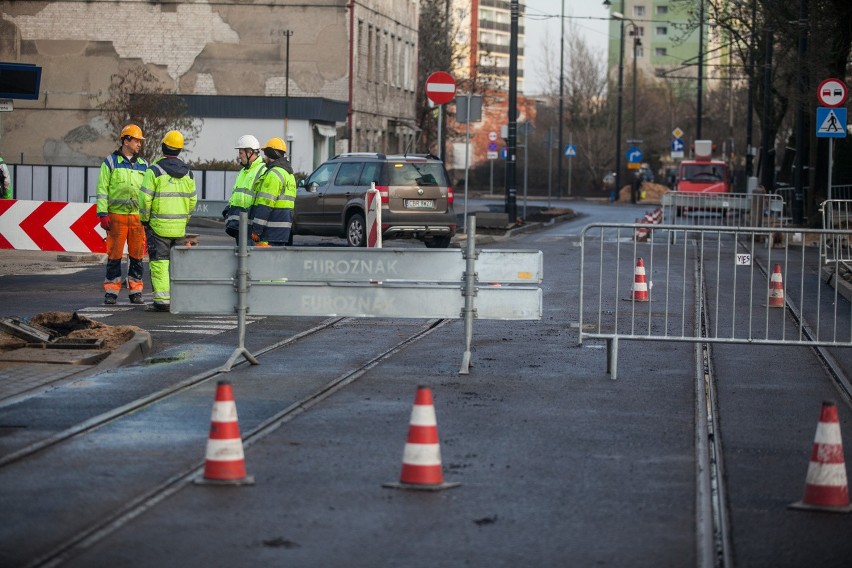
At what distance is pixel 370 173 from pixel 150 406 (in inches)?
727

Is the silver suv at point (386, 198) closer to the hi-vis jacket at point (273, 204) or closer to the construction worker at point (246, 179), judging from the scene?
the construction worker at point (246, 179)

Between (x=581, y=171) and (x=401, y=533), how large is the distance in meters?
81.3

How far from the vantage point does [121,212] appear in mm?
17328

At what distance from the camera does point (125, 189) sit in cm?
1725

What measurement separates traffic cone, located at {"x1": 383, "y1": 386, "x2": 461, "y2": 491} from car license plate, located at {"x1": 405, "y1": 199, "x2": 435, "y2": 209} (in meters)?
20.6

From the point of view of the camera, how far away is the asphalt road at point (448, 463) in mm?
6562

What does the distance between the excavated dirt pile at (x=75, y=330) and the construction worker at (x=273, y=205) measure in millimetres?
3282

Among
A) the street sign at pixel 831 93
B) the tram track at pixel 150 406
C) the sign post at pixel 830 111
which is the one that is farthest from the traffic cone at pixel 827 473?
the street sign at pixel 831 93

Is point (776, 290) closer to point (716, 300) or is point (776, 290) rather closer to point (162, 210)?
point (716, 300)

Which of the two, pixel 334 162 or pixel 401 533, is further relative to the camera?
pixel 334 162

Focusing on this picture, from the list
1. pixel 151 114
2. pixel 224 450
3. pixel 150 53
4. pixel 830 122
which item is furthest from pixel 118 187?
pixel 150 53

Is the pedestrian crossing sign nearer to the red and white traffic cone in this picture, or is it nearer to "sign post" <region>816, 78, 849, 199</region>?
"sign post" <region>816, 78, 849, 199</region>

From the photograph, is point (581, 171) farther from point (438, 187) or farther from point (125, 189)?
point (125, 189)

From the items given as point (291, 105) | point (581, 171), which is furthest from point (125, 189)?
point (581, 171)
